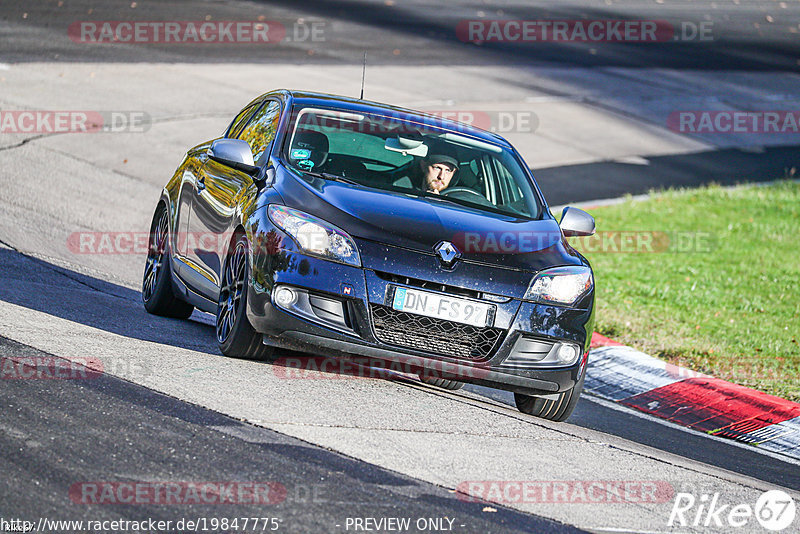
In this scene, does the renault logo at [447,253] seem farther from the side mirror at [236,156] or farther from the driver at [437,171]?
the side mirror at [236,156]

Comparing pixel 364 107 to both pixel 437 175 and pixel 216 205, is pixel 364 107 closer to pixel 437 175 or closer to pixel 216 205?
pixel 437 175

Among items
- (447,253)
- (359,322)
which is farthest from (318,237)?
(447,253)

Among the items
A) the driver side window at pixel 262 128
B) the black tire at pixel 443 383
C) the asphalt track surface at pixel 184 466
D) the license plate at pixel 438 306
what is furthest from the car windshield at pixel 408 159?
the asphalt track surface at pixel 184 466

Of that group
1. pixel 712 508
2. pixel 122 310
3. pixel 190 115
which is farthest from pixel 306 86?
pixel 712 508

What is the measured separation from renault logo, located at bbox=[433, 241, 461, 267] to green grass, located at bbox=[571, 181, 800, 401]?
12.4ft

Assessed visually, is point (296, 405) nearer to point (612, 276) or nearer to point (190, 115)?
point (612, 276)

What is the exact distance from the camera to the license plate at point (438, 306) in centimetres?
642

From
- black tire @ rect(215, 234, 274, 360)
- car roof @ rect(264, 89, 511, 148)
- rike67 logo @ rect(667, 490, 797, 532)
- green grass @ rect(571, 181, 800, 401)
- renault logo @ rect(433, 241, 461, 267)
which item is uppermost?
car roof @ rect(264, 89, 511, 148)

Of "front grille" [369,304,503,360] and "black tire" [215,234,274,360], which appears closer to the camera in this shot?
"front grille" [369,304,503,360]

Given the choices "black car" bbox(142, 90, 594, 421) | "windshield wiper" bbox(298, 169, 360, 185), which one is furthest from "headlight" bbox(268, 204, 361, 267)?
"windshield wiper" bbox(298, 169, 360, 185)

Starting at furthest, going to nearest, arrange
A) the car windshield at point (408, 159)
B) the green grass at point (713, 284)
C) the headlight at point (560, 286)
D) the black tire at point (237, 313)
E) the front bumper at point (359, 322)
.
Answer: the green grass at point (713, 284), the car windshield at point (408, 159), the black tire at point (237, 313), the headlight at point (560, 286), the front bumper at point (359, 322)

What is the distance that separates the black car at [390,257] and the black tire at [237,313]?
0.01 meters

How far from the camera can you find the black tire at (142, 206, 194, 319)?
28.2 ft

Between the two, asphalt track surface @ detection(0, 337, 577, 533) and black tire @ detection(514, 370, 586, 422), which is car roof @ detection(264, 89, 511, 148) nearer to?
black tire @ detection(514, 370, 586, 422)
